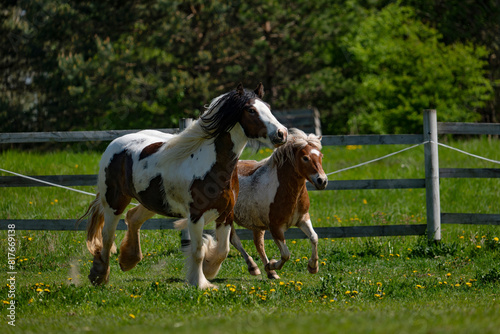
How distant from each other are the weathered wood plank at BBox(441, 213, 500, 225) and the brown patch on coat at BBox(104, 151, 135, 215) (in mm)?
4691

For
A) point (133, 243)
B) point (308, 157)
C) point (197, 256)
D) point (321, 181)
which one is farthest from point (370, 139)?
point (133, 243)

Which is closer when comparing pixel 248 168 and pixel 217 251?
pixel 217 251

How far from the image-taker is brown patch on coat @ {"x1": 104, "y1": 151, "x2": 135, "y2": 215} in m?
7.03

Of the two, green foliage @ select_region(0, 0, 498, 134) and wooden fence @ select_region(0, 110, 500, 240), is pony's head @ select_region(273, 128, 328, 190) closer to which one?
wooden fence @ select_region(0, 110, 500, 240)

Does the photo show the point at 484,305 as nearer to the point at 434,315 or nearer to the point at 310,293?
the point at 434,315

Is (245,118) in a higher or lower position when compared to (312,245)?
higher

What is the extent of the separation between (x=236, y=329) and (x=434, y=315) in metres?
1.56

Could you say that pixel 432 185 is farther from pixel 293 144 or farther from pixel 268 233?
pixel 293 144

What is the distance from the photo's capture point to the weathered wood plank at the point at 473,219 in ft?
28.9

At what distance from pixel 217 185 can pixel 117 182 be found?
145 cm

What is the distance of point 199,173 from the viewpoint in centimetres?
634

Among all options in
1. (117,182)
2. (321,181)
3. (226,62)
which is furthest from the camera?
(226,62)

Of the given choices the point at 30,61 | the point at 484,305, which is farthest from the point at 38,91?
the point at 484,305

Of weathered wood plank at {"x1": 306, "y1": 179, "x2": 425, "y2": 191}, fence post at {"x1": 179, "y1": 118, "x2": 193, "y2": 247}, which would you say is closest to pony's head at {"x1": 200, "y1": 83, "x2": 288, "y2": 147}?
fence post at {"x1": 179, "y1": 118, "x2": 193, "y2": 247}
